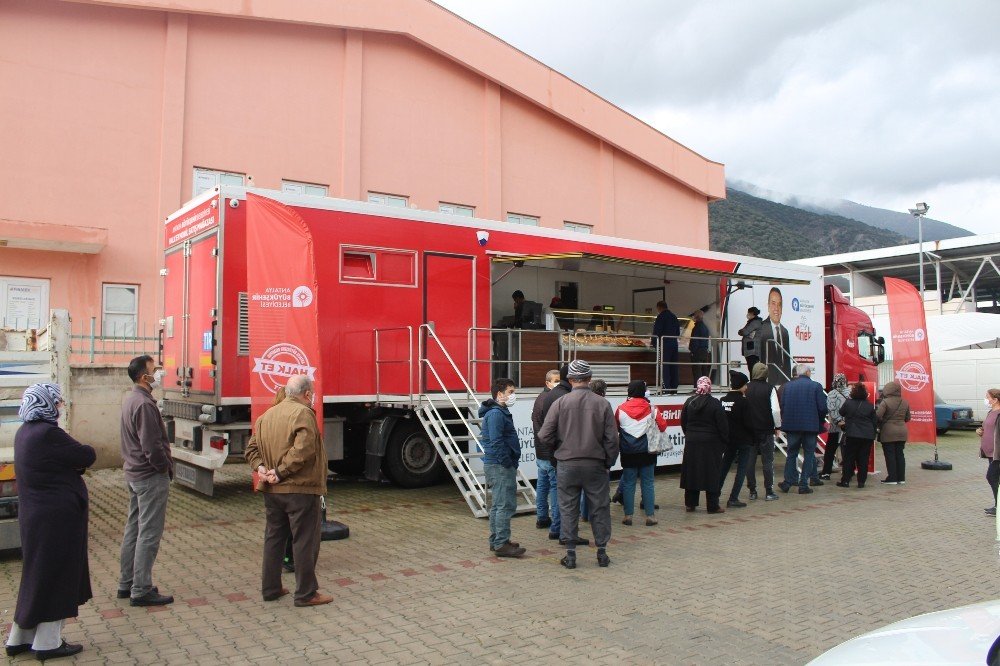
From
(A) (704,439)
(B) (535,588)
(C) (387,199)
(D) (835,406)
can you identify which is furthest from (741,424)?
(C) (387,199)

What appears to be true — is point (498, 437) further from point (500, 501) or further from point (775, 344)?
point (775, 344)

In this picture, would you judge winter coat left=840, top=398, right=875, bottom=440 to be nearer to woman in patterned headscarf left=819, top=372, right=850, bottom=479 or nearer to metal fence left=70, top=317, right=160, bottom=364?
woman in patterned headscarf left=819, top=372, right=850, bottom=479

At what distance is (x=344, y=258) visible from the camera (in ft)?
32.2

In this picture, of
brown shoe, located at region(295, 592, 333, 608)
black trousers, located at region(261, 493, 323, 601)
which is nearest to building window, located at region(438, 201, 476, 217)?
black trousers, located at region(261, 493, 323, 601)

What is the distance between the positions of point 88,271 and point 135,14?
205 inches

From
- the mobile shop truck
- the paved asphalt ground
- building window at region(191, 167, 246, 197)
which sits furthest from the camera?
building window at region(191, 167, 246, 197)

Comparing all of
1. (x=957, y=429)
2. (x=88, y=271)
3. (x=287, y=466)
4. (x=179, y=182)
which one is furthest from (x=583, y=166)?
(x=287, y=466)

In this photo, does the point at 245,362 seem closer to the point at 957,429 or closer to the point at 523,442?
the point at 523,442

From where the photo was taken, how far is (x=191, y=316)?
31.7 feet

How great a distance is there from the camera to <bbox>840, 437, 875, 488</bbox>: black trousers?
11836mm

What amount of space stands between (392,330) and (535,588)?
4.60m

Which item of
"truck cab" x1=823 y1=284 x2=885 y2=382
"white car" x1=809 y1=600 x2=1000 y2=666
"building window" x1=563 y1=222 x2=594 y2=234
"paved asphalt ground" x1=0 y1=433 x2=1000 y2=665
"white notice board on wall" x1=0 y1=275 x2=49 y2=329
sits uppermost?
"building window" x1=563 y1=222 x2=594 y2=234

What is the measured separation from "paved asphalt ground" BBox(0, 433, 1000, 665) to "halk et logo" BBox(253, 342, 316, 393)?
1662mm

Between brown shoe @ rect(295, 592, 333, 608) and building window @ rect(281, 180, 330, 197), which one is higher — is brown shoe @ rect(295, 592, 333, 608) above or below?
below
